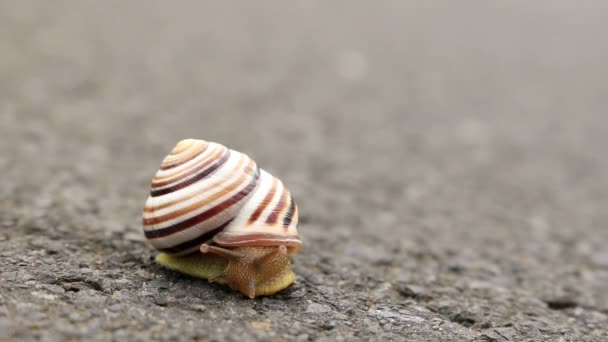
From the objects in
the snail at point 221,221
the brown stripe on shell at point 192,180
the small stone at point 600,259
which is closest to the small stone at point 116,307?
the snail at point 221,221

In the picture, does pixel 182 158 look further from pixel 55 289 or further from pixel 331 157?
pixel 331 157

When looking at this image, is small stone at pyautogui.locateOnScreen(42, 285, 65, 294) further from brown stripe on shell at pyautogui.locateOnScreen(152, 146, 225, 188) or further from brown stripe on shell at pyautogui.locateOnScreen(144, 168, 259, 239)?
brown stripe on shell at pyautogui.locateOnScreen(152, 146, 225, 188)

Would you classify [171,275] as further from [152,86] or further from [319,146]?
[152,86]

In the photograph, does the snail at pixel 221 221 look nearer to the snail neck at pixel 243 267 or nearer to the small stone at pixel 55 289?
the snail neck at pixel 243 267

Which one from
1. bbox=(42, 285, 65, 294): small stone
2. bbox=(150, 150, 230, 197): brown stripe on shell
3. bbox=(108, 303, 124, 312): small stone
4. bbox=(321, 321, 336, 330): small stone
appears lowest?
bbox=(42, 285, 65, 294): small stone

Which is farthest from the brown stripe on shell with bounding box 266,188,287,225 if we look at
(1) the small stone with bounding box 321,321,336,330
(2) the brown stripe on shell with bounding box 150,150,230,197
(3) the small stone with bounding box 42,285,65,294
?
(3) the small stone with bounding box 42,285,65,294

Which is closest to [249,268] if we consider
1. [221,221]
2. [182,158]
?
[221,221]

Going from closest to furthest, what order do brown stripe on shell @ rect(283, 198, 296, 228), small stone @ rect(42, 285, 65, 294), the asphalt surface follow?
small stone @ rect(42, 285, 65, 294)
the asphalt surface
brown stripe on shell @ rect(283, 198, 296, 228)
